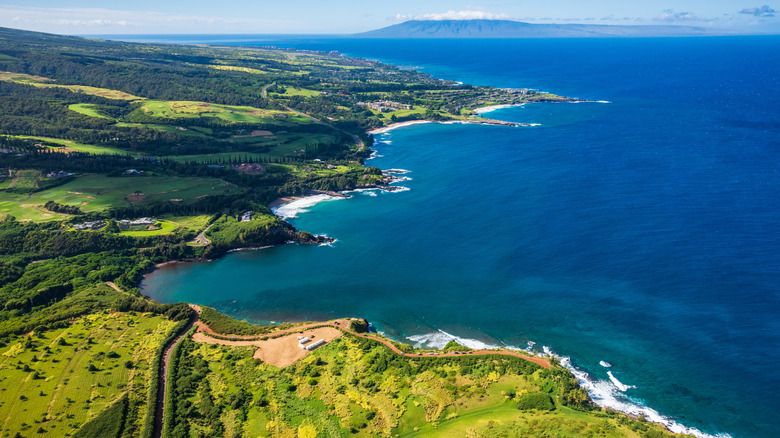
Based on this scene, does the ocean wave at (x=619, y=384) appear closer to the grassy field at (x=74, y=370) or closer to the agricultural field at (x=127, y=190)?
the grassy field at (x=74, y=370)

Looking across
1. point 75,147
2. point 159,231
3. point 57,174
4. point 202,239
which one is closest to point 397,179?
point 202,239

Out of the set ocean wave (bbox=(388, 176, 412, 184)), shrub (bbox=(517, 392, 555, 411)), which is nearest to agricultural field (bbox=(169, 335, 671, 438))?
shrub (bbox=(517, 392, 555, 411))

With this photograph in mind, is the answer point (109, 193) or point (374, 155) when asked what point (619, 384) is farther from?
point (374, 155)

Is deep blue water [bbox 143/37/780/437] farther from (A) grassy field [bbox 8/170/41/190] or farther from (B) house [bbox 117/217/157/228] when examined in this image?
(A) grassy field [bbox 8/170/41/190]

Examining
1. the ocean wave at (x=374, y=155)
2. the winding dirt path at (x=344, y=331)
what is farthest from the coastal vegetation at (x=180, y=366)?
the ocean wave at (x=374, y=155)

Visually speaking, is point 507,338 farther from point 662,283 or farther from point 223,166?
point 223,166

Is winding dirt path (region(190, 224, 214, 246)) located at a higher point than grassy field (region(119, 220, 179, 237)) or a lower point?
lower
